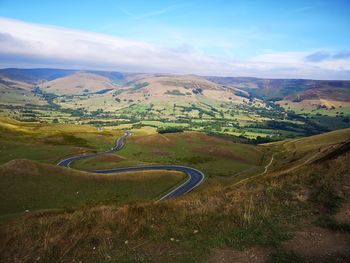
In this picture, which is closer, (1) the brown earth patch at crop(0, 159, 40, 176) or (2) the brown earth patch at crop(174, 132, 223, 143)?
(1) the brown earth patch at crop(0, 159, 40, 176)

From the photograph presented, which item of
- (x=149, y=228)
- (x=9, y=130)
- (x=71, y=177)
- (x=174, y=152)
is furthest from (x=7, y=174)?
(x=9, y=130)

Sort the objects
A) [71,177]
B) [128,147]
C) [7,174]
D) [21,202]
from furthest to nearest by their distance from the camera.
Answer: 1. [128,147]
2. [71,177]
3. [7,174]
4. [21,202]

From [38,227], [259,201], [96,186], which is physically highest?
[259,201]

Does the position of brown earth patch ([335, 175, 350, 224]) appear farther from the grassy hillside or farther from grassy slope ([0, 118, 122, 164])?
grassy slope ([0, 118, 122, 164])

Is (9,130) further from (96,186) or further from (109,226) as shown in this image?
(109,226)

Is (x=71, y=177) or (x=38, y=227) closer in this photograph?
(x=38, y=227)

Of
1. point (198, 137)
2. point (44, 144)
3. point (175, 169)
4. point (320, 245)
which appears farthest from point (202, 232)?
point (198, 137)

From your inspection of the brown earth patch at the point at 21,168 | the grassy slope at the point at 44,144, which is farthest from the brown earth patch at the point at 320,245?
the grassy slope at the point at 44,144

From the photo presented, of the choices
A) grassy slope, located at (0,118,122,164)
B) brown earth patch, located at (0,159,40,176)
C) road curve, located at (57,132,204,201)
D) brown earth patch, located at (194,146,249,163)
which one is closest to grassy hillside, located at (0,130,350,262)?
road curve, located at (57,132,204,201)
